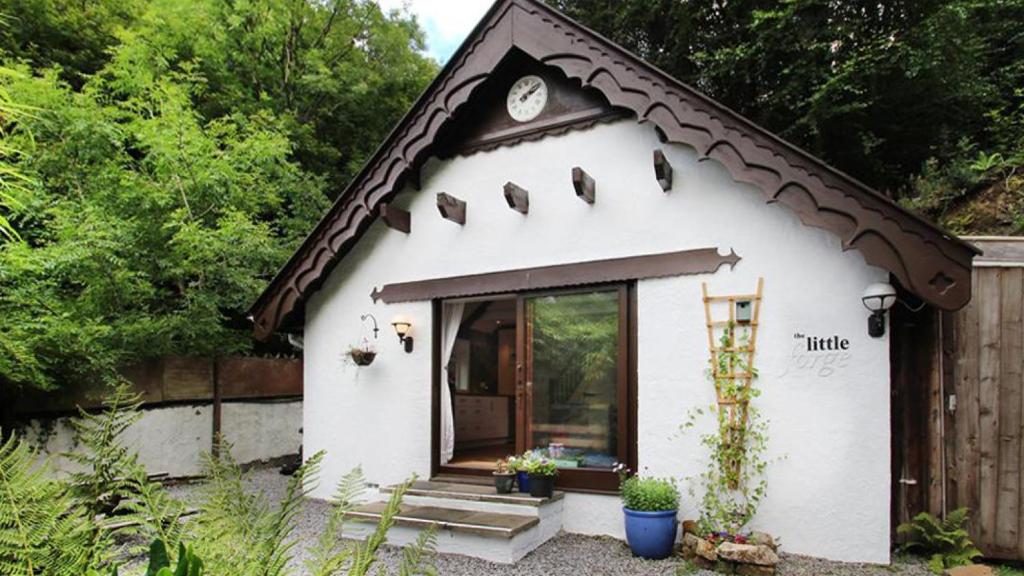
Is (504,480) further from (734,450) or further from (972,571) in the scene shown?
(972,571)

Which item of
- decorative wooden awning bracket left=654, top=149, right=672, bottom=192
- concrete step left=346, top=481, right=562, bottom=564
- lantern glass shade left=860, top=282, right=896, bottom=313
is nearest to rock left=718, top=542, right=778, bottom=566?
concrete step left=346, top=481, right=562, bottom=564

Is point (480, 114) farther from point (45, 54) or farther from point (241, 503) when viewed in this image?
point (45, 54)

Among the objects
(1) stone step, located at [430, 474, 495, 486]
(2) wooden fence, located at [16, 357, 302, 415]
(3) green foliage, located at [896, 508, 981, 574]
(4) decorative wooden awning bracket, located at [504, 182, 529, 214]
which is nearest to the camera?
(3) green foliage, located at [896, 508, 981, 574]

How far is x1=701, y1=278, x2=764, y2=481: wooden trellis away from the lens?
480 centimetres

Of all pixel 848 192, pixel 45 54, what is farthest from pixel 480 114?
pixel 45 54

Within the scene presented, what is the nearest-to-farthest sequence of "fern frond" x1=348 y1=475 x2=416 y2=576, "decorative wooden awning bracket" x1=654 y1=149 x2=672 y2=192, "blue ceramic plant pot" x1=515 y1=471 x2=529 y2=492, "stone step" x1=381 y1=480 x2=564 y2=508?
"fern frond" x1=348 y1=475 x2=416 y2=576, "decorative wooden awning bracket" x1=654 y1=149 x2=672 y2=192, "stone step" x1=381 y1=480 x2=564 y2=508, "blue ceramic plant pot" x1=515 y1=471 x2=529 y2=492

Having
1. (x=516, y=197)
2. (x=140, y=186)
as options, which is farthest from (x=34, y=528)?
(x=140, y=186)

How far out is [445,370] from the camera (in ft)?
21.2

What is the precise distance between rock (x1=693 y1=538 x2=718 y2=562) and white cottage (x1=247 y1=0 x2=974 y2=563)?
527 mm

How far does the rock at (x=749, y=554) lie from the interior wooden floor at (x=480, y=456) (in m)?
2.65

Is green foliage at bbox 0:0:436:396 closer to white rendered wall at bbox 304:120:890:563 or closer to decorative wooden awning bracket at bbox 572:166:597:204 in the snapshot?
white rendered wall at bbox 304:120:890:563

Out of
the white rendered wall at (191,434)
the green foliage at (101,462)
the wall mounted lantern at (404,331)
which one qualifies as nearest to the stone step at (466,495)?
the wall mounted lantern at (404,331)

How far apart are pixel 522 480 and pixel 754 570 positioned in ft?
6.80

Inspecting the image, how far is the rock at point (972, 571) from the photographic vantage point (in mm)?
3959
